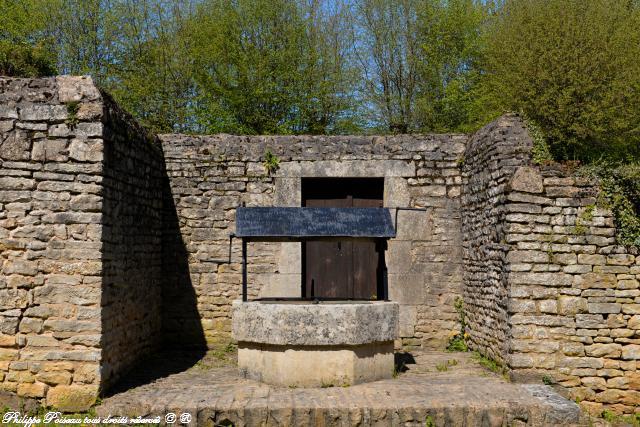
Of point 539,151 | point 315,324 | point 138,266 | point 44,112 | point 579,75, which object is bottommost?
point 315,324

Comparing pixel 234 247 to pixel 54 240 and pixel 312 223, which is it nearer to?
pixel 312 223

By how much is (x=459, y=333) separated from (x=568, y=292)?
2147 mm

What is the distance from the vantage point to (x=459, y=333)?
8219 mm

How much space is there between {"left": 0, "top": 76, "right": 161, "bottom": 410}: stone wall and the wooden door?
10.7ft

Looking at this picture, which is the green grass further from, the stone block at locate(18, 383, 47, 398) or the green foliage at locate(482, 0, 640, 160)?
the green foliage at locate(482, 0, 640, 160)

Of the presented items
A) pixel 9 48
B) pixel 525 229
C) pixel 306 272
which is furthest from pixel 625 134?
pixel 9 48

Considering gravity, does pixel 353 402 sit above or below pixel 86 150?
below

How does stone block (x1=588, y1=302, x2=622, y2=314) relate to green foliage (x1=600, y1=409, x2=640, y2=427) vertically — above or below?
above

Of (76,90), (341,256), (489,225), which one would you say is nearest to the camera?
(76,90)

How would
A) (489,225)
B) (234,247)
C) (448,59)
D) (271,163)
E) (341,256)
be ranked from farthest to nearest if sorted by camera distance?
(448,59), (341,256), (234,247), (271,163), (489,225)

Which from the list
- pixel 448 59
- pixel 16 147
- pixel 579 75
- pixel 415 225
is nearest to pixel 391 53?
pixel 448 59

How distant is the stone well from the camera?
238 inches

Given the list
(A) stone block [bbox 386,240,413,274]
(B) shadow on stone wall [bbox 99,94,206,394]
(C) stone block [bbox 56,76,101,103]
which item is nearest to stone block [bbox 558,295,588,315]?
(A) stone block [bbox 386,240,413,274]

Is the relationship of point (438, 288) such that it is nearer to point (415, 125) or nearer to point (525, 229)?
point (525, 229)
